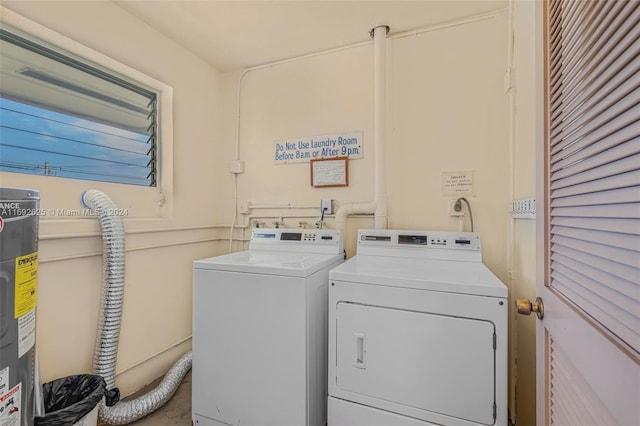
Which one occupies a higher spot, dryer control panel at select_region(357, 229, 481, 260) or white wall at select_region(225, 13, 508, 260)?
white wall at select_region(225, 13, 508, 260)

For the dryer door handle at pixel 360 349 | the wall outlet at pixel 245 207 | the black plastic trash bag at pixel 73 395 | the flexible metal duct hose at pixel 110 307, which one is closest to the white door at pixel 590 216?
the dryer door handle at pixel 360 349

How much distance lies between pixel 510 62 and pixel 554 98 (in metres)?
1.29

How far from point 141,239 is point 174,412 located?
1.08 metres

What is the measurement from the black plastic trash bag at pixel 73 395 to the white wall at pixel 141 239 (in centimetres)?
14

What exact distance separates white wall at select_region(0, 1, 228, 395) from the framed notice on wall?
934 millimetres

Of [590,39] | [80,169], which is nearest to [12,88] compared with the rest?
[80,169]

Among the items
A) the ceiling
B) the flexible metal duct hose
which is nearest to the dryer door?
the flexible metal duct hose

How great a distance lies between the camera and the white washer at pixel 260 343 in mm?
1331

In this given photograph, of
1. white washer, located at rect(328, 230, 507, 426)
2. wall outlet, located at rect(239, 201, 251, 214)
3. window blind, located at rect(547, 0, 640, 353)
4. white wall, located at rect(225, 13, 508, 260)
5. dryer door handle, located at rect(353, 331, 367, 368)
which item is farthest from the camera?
wall outlet, located at rect(239, 201, 251, 214)

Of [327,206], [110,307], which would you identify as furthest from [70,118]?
[327,206]

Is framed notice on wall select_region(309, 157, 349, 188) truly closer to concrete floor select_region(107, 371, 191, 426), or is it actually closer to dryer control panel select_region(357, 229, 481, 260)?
dryer control panel select_region(357, 229, 481, 260)

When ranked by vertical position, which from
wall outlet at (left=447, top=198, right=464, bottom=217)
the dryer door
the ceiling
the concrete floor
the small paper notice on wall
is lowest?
the concrete floor

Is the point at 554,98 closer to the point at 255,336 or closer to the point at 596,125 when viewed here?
the point at 596,125

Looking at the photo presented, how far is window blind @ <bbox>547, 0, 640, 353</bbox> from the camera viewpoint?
1.37 feet
